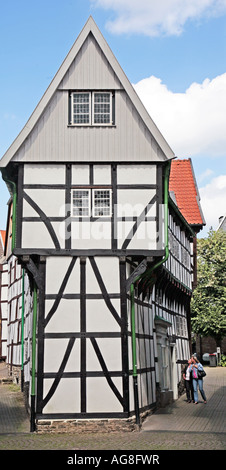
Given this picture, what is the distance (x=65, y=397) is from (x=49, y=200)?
598 cm

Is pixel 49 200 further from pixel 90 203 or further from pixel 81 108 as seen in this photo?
pixel 81 108

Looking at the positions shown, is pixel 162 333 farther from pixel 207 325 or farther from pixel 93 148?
pixel 207 325

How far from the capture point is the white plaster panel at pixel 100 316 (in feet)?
63.6

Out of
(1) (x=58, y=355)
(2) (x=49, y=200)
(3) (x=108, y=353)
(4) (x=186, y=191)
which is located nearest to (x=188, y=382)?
(3) (x=108, y=353)

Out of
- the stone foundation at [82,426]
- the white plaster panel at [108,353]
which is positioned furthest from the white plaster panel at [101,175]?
the stone foundation at [82,426]

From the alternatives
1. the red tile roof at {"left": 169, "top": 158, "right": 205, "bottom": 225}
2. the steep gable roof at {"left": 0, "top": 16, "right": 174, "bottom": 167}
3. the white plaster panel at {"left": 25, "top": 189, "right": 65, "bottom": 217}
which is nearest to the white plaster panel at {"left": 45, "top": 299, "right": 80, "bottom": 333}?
the white plaster panel at {"left": 25, "top": 189, "right": 65, "bottom": 217}

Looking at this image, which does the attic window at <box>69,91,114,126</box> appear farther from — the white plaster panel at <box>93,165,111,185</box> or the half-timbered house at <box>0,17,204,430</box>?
the white plaster panel at <box>93,165,111,185</box>

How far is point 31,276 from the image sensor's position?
20875 millimetres

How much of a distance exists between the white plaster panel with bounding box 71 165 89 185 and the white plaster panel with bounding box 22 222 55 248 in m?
1.76

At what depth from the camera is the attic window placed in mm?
20719

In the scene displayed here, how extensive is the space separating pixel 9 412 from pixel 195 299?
32.4m

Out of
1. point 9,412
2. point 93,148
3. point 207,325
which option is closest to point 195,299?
point 207,325

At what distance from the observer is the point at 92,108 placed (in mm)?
20781

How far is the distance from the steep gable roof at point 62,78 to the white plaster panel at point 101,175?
1.87 metres
